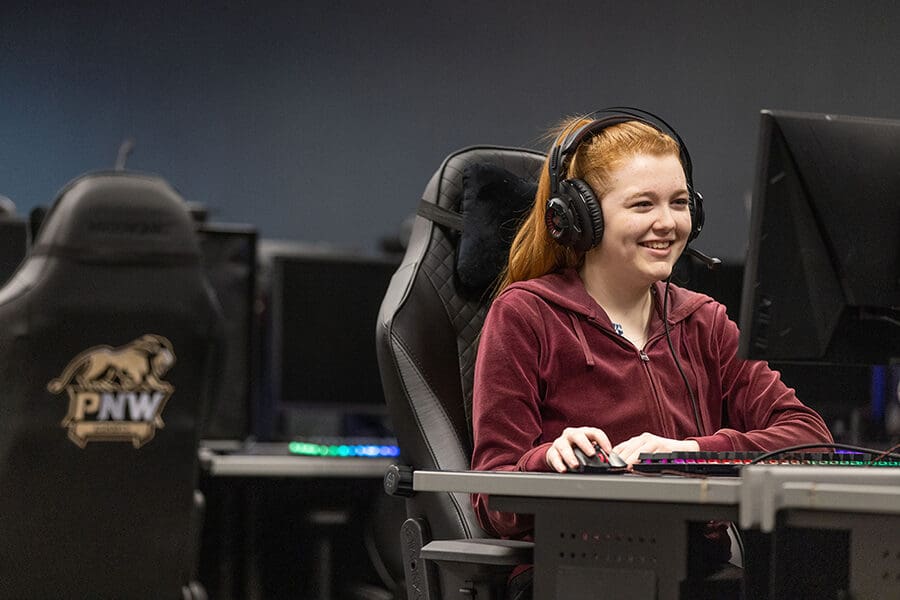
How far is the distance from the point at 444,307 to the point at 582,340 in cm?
30

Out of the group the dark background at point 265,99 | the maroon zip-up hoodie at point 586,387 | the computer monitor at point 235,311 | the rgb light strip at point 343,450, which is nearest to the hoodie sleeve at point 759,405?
the maroon zip-up hoodie at point 586,387

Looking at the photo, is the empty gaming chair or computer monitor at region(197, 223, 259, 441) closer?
the empty gaming chair

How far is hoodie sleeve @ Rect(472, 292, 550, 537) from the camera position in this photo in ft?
5.40

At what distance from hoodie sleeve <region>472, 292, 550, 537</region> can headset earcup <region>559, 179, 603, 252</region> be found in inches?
4.8

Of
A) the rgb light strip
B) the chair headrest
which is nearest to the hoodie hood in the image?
the chair headrest

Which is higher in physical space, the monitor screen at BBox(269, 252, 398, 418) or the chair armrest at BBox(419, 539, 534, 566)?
the monitor screen at BBox(269, 252, 398, 418)

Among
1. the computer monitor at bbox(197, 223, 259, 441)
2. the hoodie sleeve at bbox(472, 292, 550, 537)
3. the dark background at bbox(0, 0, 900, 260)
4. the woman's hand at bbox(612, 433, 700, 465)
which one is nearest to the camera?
the woman's hand at bbox(612, 433, 700, 465)

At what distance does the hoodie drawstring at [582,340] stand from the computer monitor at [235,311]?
1.80 meters

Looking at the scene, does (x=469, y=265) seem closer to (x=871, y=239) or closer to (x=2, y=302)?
(x=871, y=239)

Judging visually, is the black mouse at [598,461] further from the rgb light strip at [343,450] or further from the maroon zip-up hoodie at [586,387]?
the rgb light strip at [343,450]

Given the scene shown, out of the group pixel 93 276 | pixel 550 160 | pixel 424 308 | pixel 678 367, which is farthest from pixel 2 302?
pixel 678 367

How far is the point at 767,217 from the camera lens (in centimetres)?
141

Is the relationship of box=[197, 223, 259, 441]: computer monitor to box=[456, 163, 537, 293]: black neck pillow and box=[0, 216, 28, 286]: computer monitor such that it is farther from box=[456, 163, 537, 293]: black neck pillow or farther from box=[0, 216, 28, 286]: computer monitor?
box=[456, 163, 537, 293]: black neck pillow

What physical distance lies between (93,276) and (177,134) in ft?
10.7
